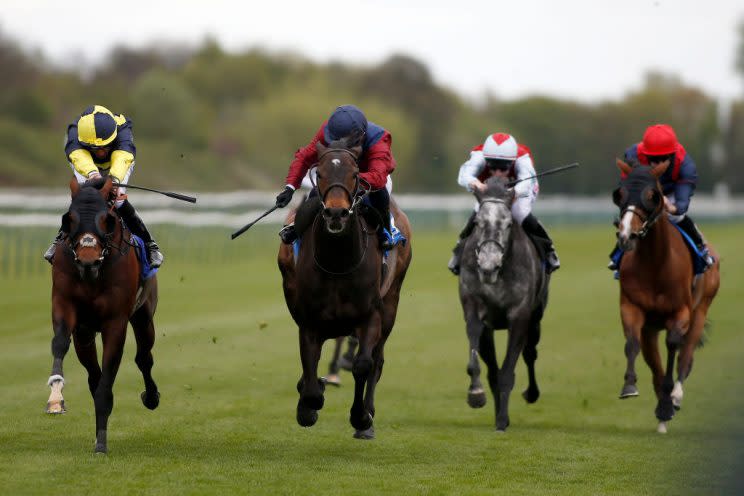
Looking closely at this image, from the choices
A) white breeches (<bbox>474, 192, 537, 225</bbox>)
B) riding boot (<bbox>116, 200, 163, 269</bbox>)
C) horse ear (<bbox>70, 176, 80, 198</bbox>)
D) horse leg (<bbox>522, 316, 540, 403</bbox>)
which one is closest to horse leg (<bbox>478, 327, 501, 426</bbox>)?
horse leg (<bbox>522, 316, 540, 403</bbox>)

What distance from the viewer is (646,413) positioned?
1206 cm

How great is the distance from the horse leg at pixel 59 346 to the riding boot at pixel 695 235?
5039 mm

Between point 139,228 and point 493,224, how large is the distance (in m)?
2.70

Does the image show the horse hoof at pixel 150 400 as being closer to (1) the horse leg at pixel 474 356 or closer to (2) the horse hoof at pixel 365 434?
(2) the horse hoof at pixel 365 434

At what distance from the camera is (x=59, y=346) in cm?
854

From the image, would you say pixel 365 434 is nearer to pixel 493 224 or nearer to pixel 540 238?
pixel 493 224

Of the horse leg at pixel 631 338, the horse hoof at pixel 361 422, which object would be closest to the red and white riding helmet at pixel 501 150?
the horse leg at pixel 631 338

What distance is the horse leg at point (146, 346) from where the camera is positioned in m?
9.99

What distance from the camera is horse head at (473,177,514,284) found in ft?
34.7

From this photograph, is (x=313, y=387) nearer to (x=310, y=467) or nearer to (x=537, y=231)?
(x=310, y=467)

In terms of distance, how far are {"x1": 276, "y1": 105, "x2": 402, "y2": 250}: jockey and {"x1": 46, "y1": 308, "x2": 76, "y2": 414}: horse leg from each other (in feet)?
4.87

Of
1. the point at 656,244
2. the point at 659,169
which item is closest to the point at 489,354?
the point at 656,244

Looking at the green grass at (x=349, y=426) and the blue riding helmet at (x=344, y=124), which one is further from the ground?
the blue riding helmet at (x=344, y=124)

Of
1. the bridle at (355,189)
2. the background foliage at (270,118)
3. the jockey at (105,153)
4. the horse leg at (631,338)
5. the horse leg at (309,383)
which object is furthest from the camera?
the background foliage at (270,118)
